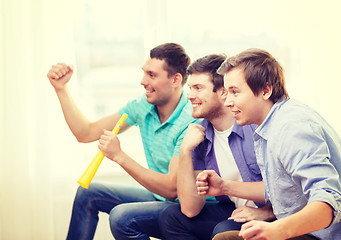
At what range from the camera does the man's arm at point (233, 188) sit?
1.24 metres

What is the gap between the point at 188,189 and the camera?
1373 millimetres

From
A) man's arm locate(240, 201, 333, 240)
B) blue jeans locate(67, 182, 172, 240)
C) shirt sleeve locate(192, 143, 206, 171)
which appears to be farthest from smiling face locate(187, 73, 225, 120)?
man's arm locate(240, 201, 333, 240)

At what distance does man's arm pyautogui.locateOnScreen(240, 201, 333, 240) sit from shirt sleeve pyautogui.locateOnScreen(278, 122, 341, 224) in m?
0.02

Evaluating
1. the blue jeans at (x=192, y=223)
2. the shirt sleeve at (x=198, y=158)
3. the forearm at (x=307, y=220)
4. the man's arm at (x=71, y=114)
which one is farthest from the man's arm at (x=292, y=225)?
the man's arm at (x=71, y=114)

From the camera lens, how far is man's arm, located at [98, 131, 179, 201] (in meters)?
1.47

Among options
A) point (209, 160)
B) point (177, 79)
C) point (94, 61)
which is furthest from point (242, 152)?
point (94, 61)

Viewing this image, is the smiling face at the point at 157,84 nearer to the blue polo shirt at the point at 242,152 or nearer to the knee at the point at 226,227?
the blue polo shirt at the point at 242,152

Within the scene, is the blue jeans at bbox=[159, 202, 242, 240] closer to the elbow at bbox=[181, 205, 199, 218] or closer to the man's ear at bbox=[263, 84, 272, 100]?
the elbow at bbox=[181, 205, 199, 218]

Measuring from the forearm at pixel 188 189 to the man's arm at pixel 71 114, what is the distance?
49 cm

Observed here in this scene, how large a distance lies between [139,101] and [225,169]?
0.52m

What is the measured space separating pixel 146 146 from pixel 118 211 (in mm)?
313

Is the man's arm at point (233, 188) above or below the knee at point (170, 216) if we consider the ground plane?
above

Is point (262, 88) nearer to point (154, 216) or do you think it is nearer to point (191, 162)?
point (191, 162)

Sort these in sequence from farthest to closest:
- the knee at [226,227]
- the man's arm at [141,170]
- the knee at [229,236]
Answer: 1. the man's arm at [141,170]
2. the knee at [226,227]
3. the knee at [229,236]
